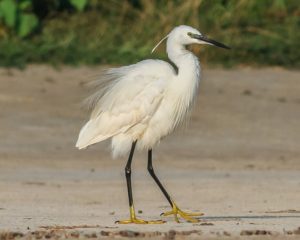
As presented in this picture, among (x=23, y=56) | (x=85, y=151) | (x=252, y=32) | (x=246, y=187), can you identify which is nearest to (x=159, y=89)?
(x=246, y=187)

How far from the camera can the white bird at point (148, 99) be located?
31.6 feet

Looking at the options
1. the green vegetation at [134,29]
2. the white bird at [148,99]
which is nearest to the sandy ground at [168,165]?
the green vegetation at [134,29]

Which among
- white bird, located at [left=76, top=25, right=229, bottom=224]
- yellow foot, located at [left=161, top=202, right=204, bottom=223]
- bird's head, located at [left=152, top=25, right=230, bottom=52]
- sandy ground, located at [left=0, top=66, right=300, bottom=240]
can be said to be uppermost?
bird's head, located at [left=152, top=25, right=230, bottom=52]

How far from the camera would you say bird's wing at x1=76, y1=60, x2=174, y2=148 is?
9641 mm

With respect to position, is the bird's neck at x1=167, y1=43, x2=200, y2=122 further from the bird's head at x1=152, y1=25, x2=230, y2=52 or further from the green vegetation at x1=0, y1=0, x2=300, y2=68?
the green vegetation at x1=0, y1=0, x2=300, y2=68

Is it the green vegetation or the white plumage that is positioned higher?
the white plumage

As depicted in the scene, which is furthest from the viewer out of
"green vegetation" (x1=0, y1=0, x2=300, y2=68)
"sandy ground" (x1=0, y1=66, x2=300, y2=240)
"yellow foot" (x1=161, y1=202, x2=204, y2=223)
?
"green vegetation" (x1=0, y1=0, x2=300, y2=68)

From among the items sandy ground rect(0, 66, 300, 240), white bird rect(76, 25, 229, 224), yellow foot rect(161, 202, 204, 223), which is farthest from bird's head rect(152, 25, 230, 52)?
sandy ground rect(0, 66, 300, 240)

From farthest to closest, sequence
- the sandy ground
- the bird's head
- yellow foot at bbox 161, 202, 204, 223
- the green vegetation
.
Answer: the green vegetation, the bird's head, yellow foot at bbox 161, 202, 204, 223, the sandy ground

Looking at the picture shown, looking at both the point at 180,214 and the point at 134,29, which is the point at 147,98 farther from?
the point at 134,29

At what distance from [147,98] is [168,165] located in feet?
13.7

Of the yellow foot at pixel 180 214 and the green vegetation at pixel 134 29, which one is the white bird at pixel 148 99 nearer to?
the yellow foot at pixel 180 214

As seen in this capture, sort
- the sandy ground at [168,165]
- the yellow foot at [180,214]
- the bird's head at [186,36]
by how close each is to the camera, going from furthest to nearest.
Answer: the bird's head at [186,36]
the yellow foot at [180,214]
the sandy ground at [168,165]

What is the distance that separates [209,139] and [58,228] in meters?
6.81
